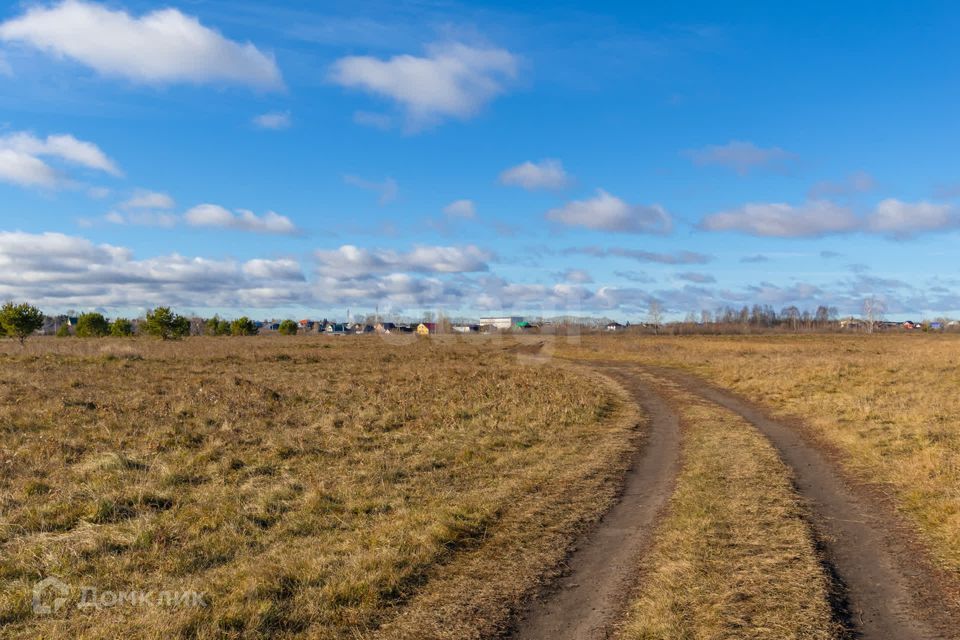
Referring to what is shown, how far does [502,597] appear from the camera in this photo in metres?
7.19

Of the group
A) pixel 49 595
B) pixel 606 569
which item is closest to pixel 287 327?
pixel 49 595

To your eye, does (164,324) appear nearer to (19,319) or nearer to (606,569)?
(19,319)

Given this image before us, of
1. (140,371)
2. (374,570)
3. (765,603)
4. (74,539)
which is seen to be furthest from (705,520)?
(140,371)

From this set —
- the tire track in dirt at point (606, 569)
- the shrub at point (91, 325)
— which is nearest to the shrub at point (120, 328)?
the shrub at point (91, 325)

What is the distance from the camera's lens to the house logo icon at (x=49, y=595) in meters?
6.90

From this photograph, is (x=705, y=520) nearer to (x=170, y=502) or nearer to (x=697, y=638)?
(x=697, y=638)

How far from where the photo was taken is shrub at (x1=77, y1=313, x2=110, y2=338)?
296 feet

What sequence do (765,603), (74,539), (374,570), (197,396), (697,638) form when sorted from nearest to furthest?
(697,638), (765,603), (374,570), (74,539), (197,396)

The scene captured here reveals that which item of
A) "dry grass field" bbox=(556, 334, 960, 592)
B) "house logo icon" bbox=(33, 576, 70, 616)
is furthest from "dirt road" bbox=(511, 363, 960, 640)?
"house logo icon" bbox=(33, 576, 70, 616)

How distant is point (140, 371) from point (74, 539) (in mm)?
24526

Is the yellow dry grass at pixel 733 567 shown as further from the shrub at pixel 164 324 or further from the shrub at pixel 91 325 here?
the shrub at pixel 91 325

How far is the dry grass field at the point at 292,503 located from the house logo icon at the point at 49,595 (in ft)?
0.34

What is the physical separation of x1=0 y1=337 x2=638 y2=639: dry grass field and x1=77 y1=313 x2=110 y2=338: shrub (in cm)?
7823

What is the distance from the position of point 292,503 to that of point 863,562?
8.74 meters
